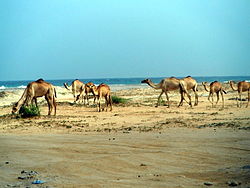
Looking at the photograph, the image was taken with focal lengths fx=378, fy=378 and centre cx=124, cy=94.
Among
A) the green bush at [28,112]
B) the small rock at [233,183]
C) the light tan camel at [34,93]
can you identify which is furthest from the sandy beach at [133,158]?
the light tan camel at [34,93]

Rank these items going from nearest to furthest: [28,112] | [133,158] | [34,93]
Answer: [133,158] → [28,112] → [34,93]

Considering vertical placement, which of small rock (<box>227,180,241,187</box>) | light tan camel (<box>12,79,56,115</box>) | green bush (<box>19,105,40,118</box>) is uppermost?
light tan camel (<box>12,79,56,115</box>)

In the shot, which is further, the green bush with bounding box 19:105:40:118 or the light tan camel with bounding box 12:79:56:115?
the light tan camel with bounding box 12:79:56:115

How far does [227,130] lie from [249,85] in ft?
43.9

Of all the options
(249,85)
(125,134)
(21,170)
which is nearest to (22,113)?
(125,134)

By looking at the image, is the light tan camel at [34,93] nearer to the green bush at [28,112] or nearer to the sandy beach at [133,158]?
the green bush at [28,112]

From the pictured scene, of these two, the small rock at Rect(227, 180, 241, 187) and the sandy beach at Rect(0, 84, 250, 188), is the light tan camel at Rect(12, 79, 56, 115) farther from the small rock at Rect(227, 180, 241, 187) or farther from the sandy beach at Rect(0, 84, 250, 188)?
the small rock at Rect(227, 180, 241, 187)

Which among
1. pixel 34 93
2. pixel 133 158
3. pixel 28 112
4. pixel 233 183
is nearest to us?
pixel 233 183

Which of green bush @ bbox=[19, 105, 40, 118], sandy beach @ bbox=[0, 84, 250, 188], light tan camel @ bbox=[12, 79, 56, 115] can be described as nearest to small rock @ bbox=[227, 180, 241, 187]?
sandy beach @ bbox=[0, 84, 250, 188]

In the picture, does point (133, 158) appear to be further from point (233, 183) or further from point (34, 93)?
point (34, 93)

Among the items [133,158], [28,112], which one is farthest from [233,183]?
[28,112]

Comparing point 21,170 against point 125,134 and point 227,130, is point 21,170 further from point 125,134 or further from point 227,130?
point 227,130

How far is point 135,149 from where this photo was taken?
7859 millimetres

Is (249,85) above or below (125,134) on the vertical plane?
above
